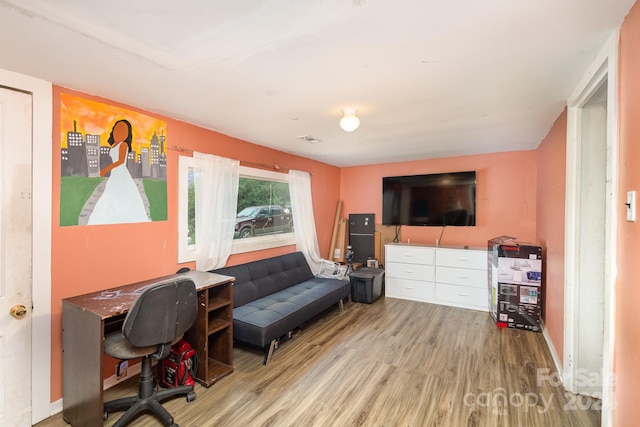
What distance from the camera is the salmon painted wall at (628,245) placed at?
1.21 meters

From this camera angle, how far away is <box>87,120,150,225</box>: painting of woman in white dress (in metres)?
2.21

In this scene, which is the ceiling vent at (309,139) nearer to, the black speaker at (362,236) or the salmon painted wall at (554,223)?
the black speaker at (362,236)

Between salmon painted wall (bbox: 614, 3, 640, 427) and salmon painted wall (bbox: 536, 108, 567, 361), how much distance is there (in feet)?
4.04

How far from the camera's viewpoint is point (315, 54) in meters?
1.59

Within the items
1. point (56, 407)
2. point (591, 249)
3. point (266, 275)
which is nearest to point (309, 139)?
point (266, 275)

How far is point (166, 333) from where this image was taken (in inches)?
72.5

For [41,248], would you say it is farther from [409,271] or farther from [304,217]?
[409,271]

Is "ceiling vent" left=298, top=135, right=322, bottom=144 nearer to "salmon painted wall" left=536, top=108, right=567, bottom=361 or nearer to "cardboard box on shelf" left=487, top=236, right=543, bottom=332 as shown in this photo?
"salmon painted wall" left=536, top=108, right=567, bottom=361

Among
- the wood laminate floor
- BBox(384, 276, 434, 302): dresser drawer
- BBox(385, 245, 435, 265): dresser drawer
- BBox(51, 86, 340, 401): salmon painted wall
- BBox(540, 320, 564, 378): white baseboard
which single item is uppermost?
BBox(51, 86, 340, 401): salmon painted wall

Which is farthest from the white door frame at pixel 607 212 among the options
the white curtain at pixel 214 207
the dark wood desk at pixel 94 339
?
the white curtain at pixel 214 207

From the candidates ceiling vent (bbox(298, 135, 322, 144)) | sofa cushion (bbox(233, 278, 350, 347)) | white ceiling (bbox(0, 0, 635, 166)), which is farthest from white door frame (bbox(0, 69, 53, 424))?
ceiling vent (bbox(298, 135, 322, 144))

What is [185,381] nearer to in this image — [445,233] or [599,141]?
[599,141]

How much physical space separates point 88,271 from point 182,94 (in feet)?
4.98

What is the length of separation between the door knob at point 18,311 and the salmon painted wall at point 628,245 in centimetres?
332
